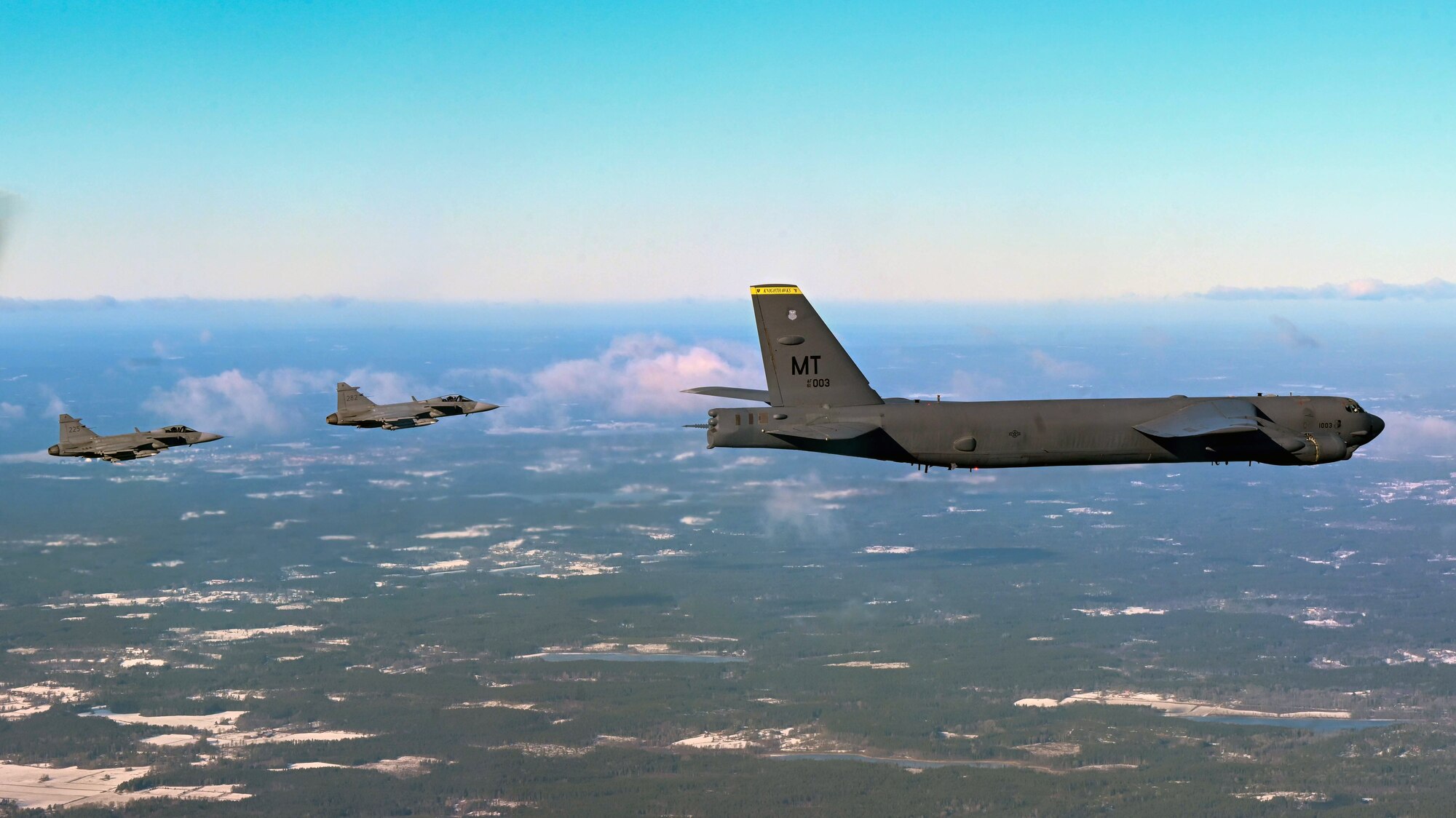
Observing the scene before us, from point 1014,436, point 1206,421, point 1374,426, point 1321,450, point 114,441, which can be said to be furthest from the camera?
point 1374,426

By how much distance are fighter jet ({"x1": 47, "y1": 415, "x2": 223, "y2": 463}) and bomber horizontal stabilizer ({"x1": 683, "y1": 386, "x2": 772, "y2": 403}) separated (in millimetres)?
24268

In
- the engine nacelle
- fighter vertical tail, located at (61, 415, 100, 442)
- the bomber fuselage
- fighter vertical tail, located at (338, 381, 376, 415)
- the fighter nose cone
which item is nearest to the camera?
fighter vertical tail, located at (61, 415, 100, 442)

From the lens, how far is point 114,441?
195 ft

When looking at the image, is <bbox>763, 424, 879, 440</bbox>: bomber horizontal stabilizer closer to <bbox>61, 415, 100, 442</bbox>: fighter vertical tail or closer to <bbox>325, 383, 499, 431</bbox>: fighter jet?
<bbox>325, 383, 499, 431</bbox>: fighter jet

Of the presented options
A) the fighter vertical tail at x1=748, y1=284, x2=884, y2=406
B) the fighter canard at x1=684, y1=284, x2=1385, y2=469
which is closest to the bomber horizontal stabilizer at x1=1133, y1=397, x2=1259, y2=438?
the fighter canard at x1=684, y1=284, x2=1385, y2=469

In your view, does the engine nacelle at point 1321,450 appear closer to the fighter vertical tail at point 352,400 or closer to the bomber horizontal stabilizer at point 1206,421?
the bomber horizontal stabilizer at point 1206,421

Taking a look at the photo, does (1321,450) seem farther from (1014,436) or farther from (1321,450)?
(1014,436)

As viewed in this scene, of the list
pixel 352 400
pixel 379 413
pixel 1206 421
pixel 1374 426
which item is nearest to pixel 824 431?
pixel 1206 421

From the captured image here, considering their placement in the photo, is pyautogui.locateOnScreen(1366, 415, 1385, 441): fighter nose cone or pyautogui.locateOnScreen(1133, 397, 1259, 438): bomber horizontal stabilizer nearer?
pyautogui.locateOnScreen(1133, 397, 1259, 438): bomber horizontal stabilizer

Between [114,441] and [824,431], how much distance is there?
120 ft

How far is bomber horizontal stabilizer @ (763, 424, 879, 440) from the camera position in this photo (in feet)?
190

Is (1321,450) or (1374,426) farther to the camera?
(1374,426)

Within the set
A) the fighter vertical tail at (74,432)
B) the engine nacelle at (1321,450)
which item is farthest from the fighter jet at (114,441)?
the engine nacelle at (1321,450)

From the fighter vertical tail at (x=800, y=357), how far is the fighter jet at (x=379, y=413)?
15180 millimetres
